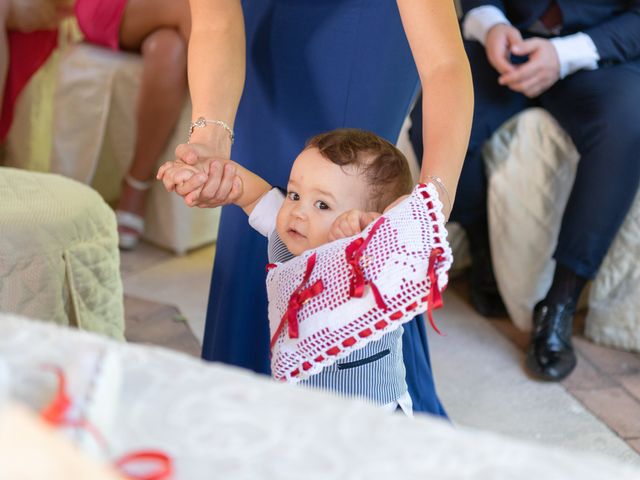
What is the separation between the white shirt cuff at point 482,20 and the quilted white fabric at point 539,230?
224 millimetres

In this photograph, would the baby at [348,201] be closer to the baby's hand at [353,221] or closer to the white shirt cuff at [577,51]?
the baby's hand at [353,221]

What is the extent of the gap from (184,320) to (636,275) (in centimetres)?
106

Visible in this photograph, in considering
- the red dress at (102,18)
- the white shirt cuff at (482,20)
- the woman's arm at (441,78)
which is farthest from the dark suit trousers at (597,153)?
the red dress at (102,18)

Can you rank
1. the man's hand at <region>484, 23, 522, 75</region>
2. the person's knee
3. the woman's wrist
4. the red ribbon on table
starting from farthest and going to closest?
the person's knee → the man's hand at <region>484, 23, 522, 75</region> → the woman's wrist → the red ribbon on table

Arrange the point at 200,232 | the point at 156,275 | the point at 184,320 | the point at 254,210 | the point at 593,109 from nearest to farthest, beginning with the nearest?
the point at 254,210, the point at 593,109, the point at 184,320, the point at 156,275, the point at 200,232

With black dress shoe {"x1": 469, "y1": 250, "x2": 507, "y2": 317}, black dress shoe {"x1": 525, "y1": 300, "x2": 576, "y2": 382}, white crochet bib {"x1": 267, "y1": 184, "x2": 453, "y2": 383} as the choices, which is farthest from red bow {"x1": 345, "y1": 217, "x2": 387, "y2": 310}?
black dress shoe {"x1": 469, "y1": 250, "x2": 507, "y2": 317}

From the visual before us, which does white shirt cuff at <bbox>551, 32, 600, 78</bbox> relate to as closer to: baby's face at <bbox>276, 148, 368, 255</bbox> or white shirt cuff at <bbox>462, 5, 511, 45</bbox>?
white shirt cuff at <bbox>462, 5, 511, 45</bbox>

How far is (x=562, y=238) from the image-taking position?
2010 millimetres

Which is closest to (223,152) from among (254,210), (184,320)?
(254,210)

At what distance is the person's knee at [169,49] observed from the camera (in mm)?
2406

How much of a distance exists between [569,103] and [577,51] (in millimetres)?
118

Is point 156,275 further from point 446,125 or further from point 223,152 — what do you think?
point 446,125

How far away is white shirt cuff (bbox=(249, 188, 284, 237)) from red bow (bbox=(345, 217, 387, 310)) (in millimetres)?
251

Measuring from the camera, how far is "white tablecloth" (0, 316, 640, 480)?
1.62 feet
